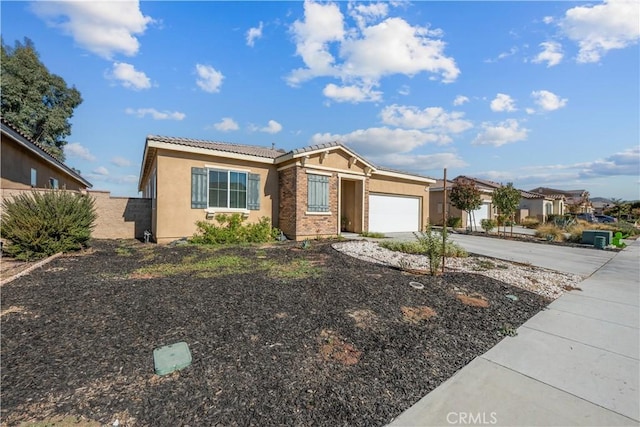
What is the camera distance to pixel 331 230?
12.6 meters

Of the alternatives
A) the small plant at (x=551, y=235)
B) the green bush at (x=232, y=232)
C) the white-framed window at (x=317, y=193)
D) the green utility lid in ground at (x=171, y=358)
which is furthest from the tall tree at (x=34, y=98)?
the small plant at (x=551, y=235)

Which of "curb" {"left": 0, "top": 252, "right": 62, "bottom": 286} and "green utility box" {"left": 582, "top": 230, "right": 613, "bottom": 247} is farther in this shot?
"green utility box" {"left": 582, "top": 230, "right": 613, "bottom": 247}

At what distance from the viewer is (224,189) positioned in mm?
11016

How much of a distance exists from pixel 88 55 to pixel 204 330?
1019 cm

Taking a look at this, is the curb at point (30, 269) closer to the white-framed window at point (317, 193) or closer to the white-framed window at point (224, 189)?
the white-framed window at point (224, 189)

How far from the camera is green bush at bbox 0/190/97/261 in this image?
6.77 m

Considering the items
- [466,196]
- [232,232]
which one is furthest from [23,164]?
[466,196]

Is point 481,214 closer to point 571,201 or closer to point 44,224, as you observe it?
point 571,201

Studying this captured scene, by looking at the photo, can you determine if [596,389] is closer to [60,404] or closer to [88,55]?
[60,404]

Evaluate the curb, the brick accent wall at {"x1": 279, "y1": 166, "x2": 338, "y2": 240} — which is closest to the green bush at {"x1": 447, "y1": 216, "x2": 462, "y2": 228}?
the brick accent wall at {"x1": 279, "y1": 166, "x2": 338, "y2": 240}

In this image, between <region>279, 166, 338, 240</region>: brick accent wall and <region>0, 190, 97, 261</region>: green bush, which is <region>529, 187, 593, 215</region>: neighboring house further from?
<region>0, 190, 97, 261</region>: green bush

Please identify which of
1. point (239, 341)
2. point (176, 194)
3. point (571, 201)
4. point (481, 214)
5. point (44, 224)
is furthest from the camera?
point (571, 201)

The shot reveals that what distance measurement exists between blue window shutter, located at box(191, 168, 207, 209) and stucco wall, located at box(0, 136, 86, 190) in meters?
3.57

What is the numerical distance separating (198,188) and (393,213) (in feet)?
35.2
